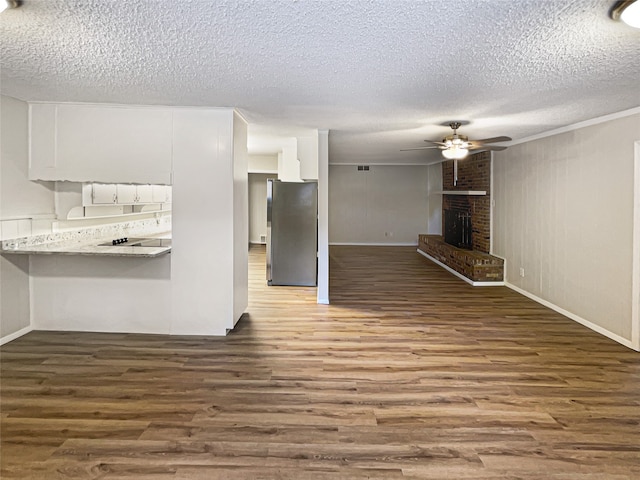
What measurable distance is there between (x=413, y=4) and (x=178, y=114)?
2960mm

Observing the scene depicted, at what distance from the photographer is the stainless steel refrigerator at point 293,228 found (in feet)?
22.8

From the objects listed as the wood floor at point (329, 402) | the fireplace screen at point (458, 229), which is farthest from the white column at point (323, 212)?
the fireplace screen at point (458, 229)

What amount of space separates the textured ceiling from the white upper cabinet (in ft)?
0.80

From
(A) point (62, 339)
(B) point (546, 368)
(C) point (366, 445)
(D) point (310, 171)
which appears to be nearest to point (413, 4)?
(C) point (366, 445)

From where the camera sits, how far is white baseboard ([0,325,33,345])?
4.03m

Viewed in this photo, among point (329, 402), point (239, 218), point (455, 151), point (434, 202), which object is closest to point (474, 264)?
point (455, 151)

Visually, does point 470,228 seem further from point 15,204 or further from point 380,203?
point 15,204

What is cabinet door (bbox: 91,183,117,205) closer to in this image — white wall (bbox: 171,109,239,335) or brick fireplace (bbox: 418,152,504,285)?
white wall (bbox: 171,109,239,335)

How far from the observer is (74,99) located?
4.01 meters

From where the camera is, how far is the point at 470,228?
8.32 meters

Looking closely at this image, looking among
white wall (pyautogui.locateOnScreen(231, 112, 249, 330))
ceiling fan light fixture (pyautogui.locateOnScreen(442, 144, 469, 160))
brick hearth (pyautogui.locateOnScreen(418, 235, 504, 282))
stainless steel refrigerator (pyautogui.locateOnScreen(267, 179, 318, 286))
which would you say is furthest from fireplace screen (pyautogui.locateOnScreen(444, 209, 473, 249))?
white wall (pyautogui.locateOnScreen(231, 112, 249, 330))

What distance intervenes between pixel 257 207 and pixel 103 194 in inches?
286

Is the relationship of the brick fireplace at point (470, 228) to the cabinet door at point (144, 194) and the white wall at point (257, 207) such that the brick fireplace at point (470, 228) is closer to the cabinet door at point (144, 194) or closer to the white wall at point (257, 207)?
the cabinet door at point (144, 194)

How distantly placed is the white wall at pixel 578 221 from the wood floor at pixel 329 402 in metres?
0.40
